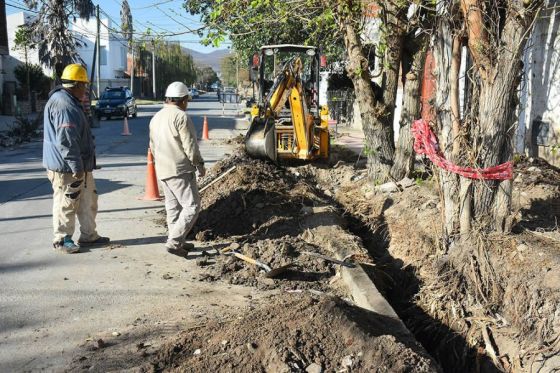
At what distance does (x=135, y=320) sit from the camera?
466cm

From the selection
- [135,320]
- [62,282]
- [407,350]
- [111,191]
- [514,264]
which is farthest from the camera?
[111,191]

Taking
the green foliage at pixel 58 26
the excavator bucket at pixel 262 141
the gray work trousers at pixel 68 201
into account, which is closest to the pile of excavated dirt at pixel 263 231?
the excavator bucket at pixel 262 141

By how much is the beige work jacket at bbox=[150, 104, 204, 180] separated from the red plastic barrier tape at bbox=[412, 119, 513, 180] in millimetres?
2359

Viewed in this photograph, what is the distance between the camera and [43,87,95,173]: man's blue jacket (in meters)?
6.19

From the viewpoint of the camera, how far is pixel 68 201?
632 cm

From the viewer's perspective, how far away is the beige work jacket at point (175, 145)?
6.20 m

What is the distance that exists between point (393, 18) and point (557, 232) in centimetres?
423

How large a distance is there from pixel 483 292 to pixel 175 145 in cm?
347

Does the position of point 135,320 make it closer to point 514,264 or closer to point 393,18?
point 514,264

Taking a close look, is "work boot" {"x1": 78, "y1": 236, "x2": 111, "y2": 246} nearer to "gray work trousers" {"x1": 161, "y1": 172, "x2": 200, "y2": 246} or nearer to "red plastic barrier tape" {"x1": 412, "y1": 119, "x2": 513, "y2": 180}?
"gray work trousers" {"x1": 161, "y1": 172, "x2": 200, "y2": 246}

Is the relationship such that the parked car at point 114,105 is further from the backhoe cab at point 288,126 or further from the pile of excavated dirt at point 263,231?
the pile of excavated dirt at point 263,231

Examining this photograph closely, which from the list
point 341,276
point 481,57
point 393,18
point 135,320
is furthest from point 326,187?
point 135,320

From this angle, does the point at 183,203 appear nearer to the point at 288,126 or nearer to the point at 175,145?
the point at 175,145

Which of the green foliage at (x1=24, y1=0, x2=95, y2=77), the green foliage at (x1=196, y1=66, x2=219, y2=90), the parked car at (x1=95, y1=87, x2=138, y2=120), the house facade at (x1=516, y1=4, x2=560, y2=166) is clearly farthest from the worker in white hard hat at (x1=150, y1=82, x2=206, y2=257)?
the green foliage at (x1=196, y1=66, x2=219, y2=90)
